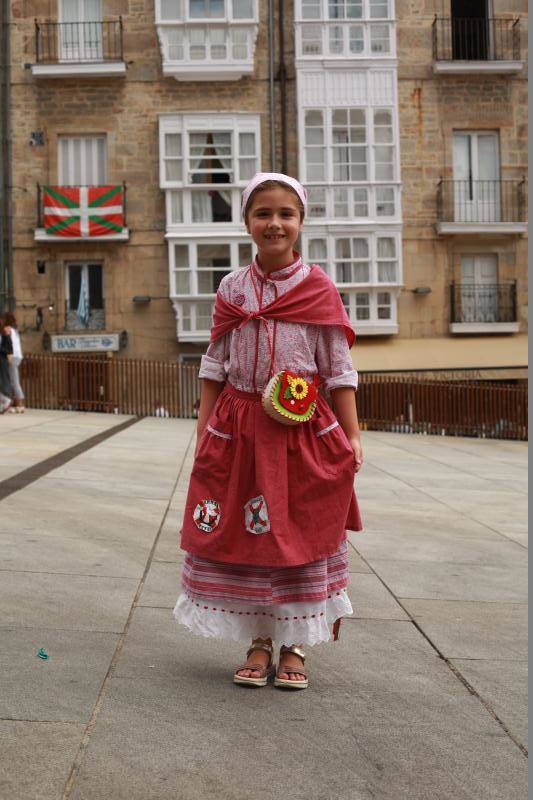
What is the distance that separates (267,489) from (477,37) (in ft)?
91.0

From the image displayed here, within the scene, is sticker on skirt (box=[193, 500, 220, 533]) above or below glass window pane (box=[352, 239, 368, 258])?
below

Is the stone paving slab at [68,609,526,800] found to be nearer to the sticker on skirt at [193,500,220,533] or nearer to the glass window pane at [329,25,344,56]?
the sticker on skirt at [193,500,220,533]

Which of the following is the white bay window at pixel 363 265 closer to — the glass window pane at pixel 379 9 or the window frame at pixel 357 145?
the window frame at pixel 357 145

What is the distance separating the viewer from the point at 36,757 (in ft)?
8.70

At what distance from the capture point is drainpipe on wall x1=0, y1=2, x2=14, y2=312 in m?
27.6

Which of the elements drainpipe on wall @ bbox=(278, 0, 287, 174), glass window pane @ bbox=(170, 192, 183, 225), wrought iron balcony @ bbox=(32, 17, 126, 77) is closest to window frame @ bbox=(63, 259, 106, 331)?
glass window pane @ bbox=(170, 192, 183, 225)

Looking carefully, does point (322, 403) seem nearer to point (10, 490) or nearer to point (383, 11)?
point (10, 490)


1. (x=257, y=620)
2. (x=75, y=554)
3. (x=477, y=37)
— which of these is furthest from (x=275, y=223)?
(x=477, y=37)

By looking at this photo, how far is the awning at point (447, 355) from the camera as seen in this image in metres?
27.0

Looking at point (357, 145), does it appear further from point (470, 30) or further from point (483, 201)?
point (470, 30)

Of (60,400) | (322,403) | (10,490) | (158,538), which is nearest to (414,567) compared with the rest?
(158,538)

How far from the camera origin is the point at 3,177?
2775 centimetres

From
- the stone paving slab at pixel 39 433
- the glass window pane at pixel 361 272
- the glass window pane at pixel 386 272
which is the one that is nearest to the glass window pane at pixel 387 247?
the glass window pane at pixel 386 272

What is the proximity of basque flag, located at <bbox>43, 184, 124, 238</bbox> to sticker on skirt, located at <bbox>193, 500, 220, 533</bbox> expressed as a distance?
80.6 feet
